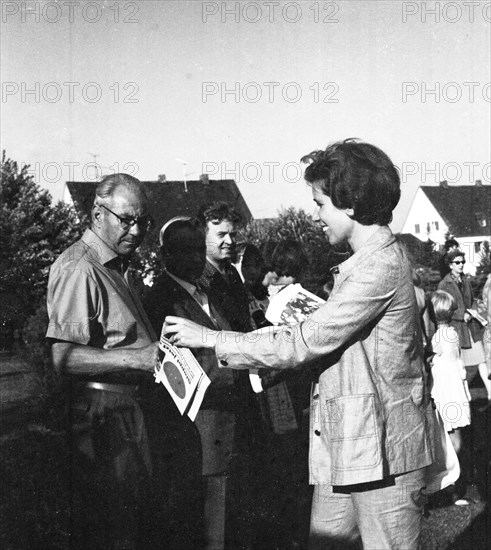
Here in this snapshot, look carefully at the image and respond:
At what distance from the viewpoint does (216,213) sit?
501cm

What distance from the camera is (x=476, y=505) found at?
19.2 ft

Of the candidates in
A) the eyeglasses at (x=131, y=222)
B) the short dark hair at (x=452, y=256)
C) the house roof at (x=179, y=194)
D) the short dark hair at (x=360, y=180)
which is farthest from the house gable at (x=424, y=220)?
the short dark hair at (x=360, y=180)

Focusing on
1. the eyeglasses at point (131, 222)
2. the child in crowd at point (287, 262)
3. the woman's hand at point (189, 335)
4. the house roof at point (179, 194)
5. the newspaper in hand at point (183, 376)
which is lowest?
the newspaper in hand at point (183, 376)

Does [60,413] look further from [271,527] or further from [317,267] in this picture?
[317,267]

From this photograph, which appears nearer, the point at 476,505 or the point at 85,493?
the point at 85,493

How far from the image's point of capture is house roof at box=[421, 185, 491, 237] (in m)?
50.9

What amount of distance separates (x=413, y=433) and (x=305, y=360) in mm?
477

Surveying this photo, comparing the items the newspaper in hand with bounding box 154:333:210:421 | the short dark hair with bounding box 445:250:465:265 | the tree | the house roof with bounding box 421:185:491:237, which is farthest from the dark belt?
the house roof with bounding box 421:185:491:237

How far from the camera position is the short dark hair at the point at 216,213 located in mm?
4992

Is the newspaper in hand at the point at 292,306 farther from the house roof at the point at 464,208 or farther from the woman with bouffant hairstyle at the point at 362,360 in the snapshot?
the house roof at the point at 464,208

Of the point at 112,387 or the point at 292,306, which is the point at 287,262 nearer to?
the point at 292,306

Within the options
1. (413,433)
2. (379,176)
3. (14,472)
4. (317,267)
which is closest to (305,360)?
(413,433)

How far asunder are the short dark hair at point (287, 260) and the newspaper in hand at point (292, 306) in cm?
262

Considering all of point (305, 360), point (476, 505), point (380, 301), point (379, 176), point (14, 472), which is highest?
point (379, 176)
